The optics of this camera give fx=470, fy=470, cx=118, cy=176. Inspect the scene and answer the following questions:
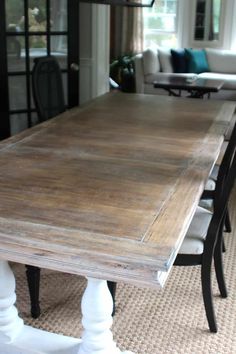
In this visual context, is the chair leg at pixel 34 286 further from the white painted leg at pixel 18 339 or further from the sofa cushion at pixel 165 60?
the sofa cushion at pixel 165 60

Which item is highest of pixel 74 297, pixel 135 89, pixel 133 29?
pixel 133 29

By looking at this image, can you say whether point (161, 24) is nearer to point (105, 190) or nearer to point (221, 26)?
point (221, 26)

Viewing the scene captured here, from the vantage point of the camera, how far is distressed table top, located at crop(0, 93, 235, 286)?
123 cm

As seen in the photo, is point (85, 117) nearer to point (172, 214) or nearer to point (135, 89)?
point (172, 214)

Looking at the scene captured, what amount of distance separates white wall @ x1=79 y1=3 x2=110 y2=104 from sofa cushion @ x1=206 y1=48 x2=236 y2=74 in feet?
10.1

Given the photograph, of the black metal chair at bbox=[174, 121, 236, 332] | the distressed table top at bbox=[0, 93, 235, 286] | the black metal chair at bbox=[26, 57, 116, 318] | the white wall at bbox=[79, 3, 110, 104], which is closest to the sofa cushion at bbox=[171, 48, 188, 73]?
the white wall at bbox=[79, 3, 110, 104]

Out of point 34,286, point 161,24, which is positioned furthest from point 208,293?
point 161,24

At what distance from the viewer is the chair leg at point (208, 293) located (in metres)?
1.96

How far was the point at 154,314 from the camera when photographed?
217 cm

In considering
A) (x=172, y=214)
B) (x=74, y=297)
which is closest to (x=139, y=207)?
→ (x=172, y=214)

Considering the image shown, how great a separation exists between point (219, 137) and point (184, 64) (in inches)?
196

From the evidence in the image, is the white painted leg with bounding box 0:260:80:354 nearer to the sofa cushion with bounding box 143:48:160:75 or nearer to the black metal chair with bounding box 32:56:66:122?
the black metal chair with bounding box 32:56:66:122

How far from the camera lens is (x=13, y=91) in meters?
3.87

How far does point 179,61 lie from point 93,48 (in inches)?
113
